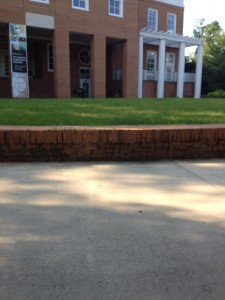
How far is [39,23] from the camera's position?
2252 centimetres

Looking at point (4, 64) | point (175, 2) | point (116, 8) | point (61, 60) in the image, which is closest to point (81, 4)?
point (116, 8)

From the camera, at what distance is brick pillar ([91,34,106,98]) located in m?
25.2

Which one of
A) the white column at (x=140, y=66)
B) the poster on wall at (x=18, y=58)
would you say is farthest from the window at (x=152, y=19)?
the poster on wall at (x=18, y=58)

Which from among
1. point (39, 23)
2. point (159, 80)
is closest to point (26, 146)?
point (39, 23)

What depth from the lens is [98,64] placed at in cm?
2558

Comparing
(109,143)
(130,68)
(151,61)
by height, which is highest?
(151,61)

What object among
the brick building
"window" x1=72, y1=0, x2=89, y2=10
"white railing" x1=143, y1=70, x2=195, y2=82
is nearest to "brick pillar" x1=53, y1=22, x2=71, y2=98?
the brick building

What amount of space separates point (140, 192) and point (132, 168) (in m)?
1.10

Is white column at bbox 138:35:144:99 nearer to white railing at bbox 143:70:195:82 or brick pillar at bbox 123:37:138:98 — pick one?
brick pillar at bbox 123:37:138:98

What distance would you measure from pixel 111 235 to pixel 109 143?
105 inches

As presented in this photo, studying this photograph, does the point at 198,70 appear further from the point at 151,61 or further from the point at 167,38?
the point at 167,38

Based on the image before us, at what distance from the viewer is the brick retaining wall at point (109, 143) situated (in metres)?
5.38

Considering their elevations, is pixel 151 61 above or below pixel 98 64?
above

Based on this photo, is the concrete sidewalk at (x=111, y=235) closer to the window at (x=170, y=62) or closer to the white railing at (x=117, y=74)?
the white railing at (x=117, y=74)
